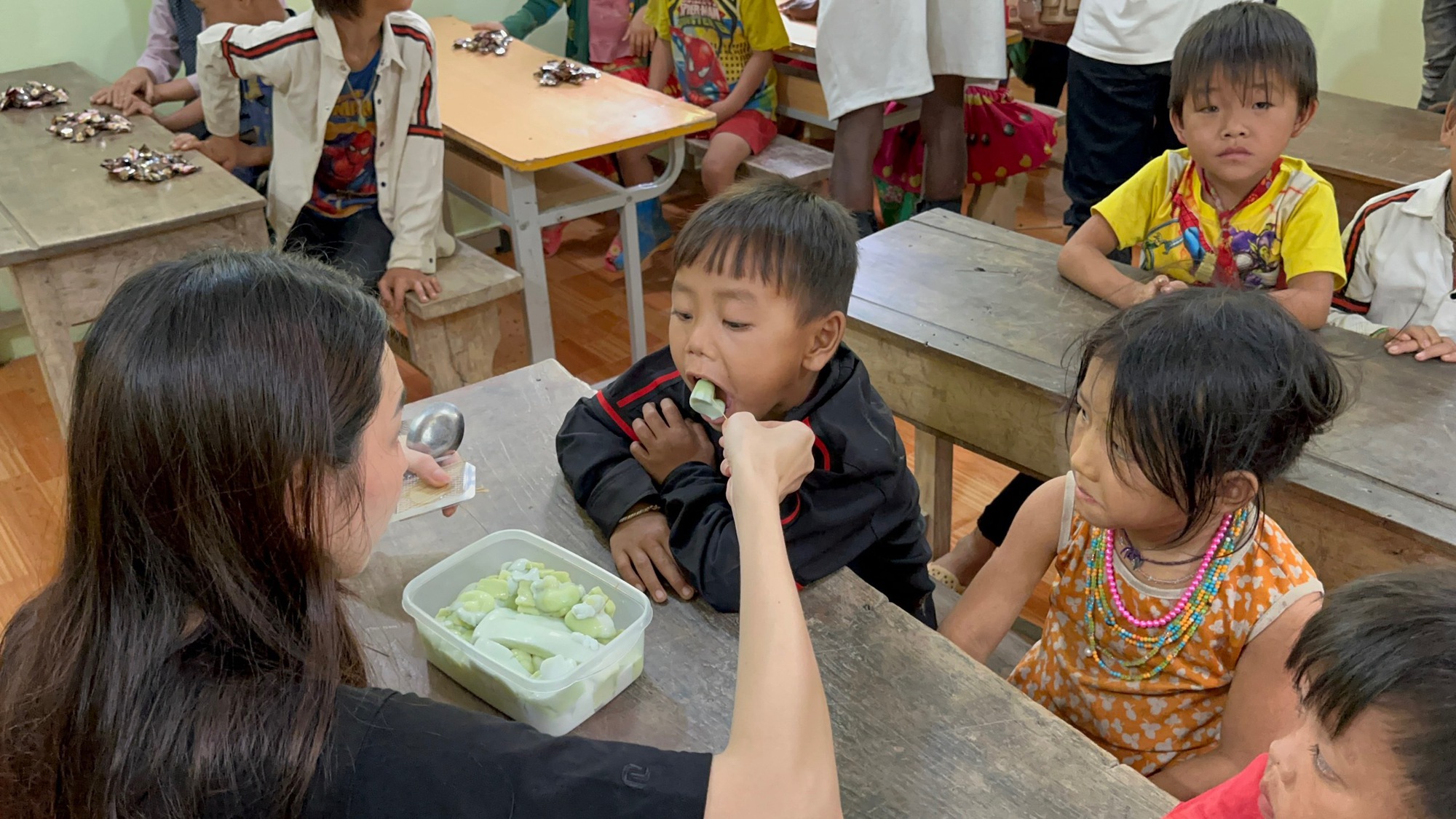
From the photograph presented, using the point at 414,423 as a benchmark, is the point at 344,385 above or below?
above

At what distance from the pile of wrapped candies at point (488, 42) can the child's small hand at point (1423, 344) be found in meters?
2.68

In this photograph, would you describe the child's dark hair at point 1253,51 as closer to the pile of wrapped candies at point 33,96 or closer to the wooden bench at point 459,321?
the wooden bench at point 459,321

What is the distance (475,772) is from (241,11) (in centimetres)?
286

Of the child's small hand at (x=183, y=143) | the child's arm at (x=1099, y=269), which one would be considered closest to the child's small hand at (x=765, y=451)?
the child's arm at (x=1099, y=269)

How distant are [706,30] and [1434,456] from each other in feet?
9.30

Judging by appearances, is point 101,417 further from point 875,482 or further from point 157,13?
point 157,13

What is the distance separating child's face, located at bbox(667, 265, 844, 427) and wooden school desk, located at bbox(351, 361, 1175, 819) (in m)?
0.24

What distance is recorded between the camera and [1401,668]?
2.20 ft

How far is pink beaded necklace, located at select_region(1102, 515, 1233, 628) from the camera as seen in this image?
3.73 ft

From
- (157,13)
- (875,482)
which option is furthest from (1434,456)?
(157,13)

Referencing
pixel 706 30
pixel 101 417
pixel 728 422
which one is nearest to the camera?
pixel 101 417

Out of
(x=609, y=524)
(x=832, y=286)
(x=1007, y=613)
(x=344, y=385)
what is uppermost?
(x=344, y=385)

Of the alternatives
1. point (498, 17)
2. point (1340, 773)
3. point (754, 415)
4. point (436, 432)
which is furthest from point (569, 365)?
point (1340, 773)

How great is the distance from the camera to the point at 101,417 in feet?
2.34
